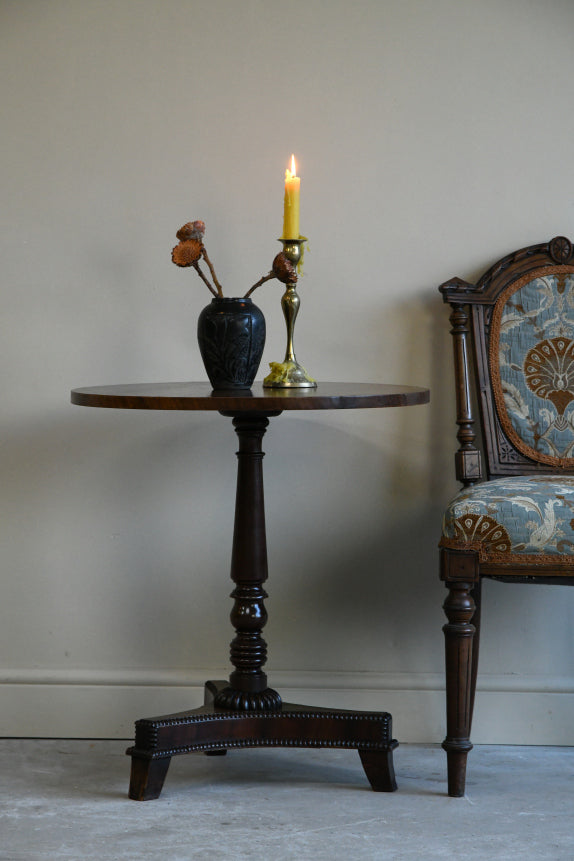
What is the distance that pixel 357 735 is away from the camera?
184 centimetres

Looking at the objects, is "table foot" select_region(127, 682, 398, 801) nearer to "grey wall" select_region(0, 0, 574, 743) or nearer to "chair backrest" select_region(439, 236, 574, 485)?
"grey wall" select_region(0, 0, 574, 743)

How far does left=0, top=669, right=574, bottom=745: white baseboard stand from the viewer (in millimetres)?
2188

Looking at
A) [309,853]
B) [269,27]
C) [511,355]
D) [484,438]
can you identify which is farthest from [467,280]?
[309,853]

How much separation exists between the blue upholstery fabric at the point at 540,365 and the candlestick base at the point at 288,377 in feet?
1.60

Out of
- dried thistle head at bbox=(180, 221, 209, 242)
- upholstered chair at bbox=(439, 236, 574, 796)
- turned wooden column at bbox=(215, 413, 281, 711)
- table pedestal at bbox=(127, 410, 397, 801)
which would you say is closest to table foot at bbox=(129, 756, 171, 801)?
table pedestal at bbox=(127, 410, 397, 801)

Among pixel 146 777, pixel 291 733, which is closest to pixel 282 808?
pixel 291 733

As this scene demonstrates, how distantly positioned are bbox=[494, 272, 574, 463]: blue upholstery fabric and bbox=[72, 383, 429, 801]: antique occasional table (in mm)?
351

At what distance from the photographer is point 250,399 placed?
5.25ft

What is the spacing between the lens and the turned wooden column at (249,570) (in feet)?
6.23

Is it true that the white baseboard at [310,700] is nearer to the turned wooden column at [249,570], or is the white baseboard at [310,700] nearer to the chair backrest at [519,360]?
the turned wooden column at [249,570]

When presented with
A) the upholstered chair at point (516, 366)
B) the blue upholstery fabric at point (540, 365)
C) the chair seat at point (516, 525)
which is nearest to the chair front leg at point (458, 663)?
the chair seat at point (516, 525)

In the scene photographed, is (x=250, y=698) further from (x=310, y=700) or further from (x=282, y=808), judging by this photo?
(x=310, y=700)

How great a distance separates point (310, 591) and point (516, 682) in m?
0.51

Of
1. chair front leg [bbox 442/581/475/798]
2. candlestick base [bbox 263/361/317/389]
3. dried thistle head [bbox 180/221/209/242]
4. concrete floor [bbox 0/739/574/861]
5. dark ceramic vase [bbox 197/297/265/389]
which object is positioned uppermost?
dried thistle head [bbox 180/221/209/242]
